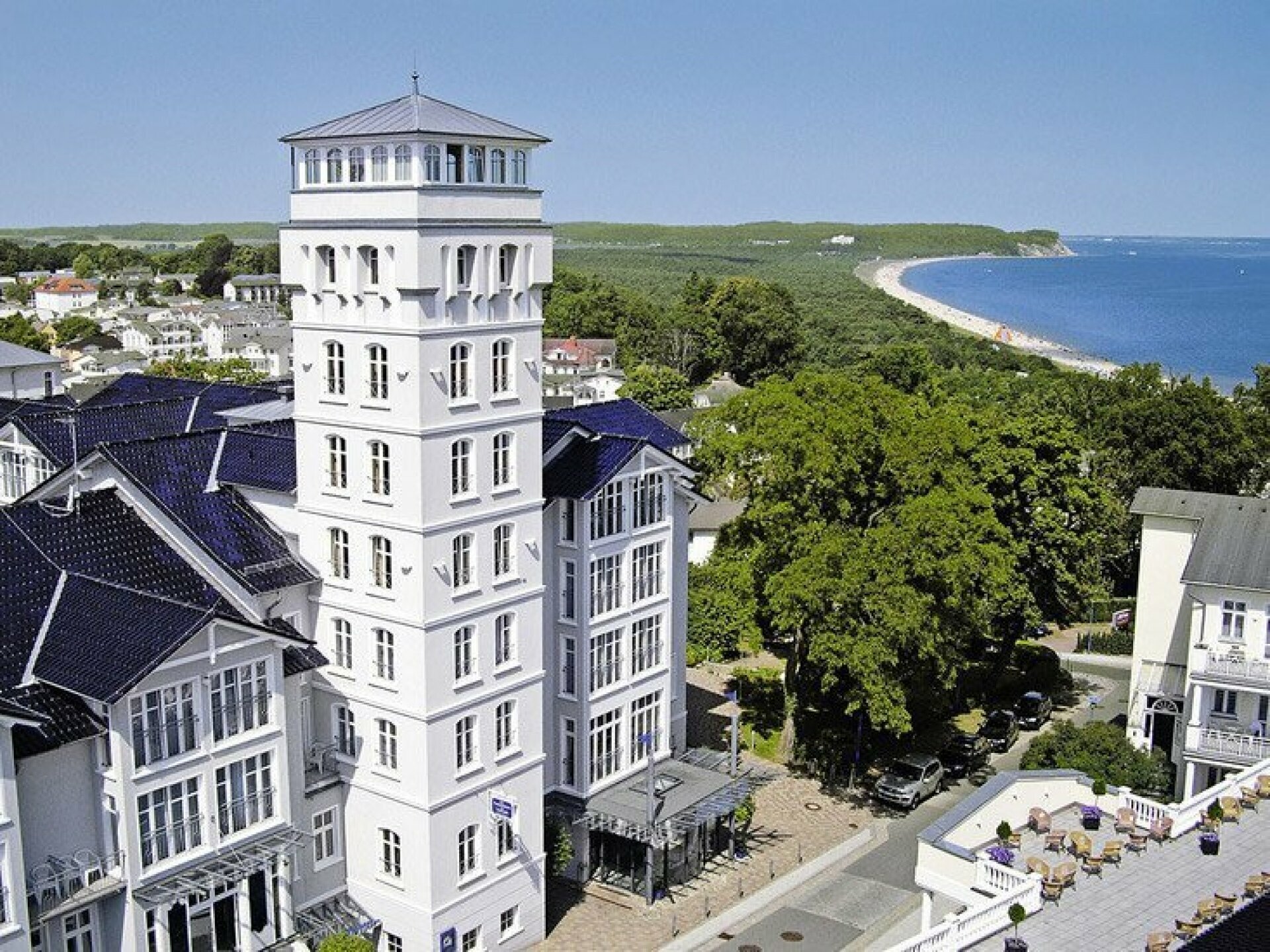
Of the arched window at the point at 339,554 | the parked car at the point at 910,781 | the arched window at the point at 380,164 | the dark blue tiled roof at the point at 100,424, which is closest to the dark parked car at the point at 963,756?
the parked car at the point at 910,781

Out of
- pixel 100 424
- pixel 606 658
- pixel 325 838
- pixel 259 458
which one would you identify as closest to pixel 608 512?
pixel 606 658

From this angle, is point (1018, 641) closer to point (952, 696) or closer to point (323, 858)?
point (952, 696)

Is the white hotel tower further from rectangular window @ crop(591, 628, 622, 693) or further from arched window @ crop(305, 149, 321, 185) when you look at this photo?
rectangular window @ crop(591, 628, 622, 693)

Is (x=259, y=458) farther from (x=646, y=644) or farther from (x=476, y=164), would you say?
(x=646, y=644)

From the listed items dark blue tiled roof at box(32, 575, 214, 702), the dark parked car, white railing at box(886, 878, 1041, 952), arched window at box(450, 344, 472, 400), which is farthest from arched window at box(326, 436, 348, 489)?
the dark parked car

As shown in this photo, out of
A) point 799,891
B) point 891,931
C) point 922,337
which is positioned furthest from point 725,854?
point 922,337

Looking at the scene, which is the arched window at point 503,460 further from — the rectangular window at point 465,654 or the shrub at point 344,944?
the shrub at point 344,944
